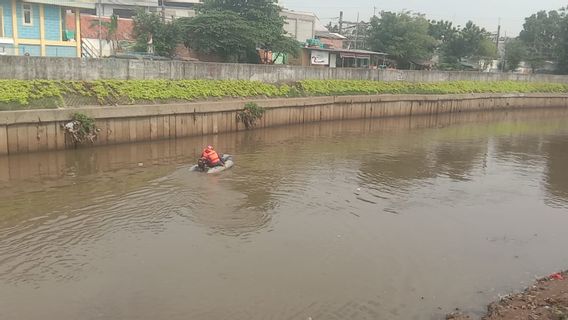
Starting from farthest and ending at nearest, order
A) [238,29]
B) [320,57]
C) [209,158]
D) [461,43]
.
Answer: [461,43]
[320,57]
[238,29]
[209,158]

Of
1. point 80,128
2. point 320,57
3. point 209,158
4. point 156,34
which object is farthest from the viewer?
point 320,57

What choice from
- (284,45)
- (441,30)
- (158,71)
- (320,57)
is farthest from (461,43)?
(158,71)

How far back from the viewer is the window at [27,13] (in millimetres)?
34506

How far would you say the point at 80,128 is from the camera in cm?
2175

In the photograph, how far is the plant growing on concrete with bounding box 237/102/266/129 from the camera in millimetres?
28797

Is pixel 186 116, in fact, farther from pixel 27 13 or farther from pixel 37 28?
pixel 27 13

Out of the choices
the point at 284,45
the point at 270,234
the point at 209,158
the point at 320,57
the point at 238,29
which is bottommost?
the point at 270,234

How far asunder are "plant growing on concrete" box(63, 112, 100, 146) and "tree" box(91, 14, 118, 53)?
1026 inches

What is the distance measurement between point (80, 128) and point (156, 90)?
227 inches

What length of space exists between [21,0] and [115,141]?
17.0m

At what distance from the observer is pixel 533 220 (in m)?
15.1

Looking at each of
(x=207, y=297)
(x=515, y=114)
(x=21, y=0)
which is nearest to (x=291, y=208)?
(x=207, y=297)

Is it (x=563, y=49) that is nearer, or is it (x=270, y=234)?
(x=270, y=234)

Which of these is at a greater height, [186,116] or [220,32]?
[220,32]
